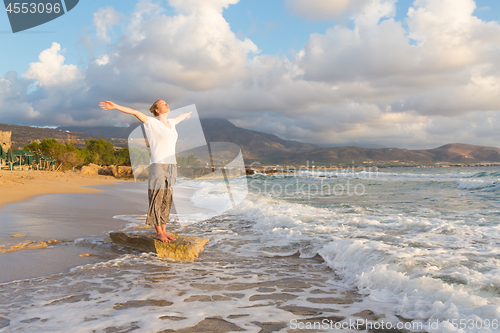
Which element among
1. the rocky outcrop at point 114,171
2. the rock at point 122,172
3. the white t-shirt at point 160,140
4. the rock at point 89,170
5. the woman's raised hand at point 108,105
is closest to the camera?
the woman's raised hand at point 108,105

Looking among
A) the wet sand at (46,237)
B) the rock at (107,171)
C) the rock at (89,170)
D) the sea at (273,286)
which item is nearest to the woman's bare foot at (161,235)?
the sea at (273,286)

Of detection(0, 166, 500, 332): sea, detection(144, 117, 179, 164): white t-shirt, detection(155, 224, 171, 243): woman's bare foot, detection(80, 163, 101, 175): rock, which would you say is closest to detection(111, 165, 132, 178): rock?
detection(80, 163, 101, 175): rock

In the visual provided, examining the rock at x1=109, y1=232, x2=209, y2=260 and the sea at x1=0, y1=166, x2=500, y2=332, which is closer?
the sea at x1=0, y1=166, x2=500, y2=332

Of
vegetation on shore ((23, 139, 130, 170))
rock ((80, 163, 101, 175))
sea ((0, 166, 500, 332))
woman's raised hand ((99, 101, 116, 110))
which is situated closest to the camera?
sea ((0, 166, 500, 332))

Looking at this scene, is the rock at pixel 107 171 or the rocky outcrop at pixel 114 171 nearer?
the rocky outcrop at pixel 114 171

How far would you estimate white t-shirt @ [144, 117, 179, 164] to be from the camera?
4.23 metres

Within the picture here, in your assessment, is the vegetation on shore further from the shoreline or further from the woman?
the woman

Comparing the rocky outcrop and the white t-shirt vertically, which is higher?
the white t-shirt

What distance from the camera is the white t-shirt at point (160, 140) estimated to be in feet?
13.9

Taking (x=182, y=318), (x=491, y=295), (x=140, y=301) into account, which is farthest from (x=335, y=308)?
(x=140, y=301)

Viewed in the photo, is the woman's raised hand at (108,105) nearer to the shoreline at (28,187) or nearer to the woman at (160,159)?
the woman at (160,159)

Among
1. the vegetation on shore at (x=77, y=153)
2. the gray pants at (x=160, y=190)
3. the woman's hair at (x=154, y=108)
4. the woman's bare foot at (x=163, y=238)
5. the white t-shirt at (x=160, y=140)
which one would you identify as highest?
the vegetation on shore at (x=77, y=153)

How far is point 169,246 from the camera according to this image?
4.63 m

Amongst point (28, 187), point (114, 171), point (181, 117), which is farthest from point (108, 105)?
point (114, 171)
